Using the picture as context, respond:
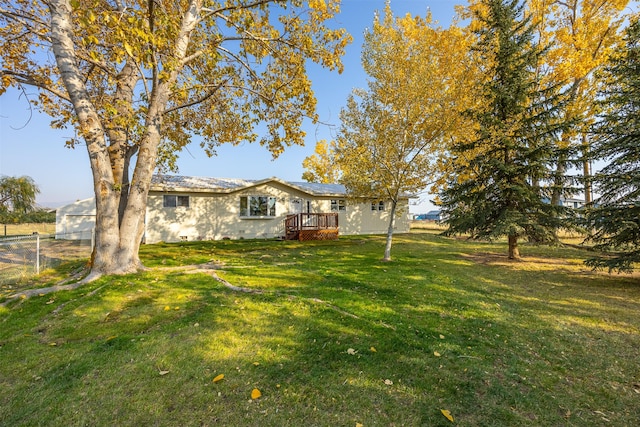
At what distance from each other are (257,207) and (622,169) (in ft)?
49.2

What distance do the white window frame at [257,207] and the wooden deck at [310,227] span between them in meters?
1.11

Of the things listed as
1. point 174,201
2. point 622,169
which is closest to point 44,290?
point 174,201

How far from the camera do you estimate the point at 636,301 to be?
17.6ft

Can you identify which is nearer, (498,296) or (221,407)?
(221,407)

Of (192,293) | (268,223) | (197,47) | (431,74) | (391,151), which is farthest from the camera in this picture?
(268,223)

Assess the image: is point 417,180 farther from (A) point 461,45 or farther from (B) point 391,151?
(A) point 461,45

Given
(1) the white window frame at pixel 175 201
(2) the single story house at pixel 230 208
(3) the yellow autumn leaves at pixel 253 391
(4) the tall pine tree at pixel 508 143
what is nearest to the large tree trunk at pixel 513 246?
(4) the tall pine tree at pixel 508 143

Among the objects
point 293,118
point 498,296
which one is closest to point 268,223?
point 293,118

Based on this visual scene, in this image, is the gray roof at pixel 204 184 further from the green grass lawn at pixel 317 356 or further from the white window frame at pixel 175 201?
the green grass lawn at pixel 317 356

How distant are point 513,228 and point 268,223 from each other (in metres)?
12.4

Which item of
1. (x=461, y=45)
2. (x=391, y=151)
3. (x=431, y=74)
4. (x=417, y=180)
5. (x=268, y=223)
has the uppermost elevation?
(x=461, y=45)

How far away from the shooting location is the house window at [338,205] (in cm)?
1942

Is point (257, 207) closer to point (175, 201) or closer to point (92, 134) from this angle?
point (175, 201)

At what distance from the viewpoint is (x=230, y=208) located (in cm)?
1631
